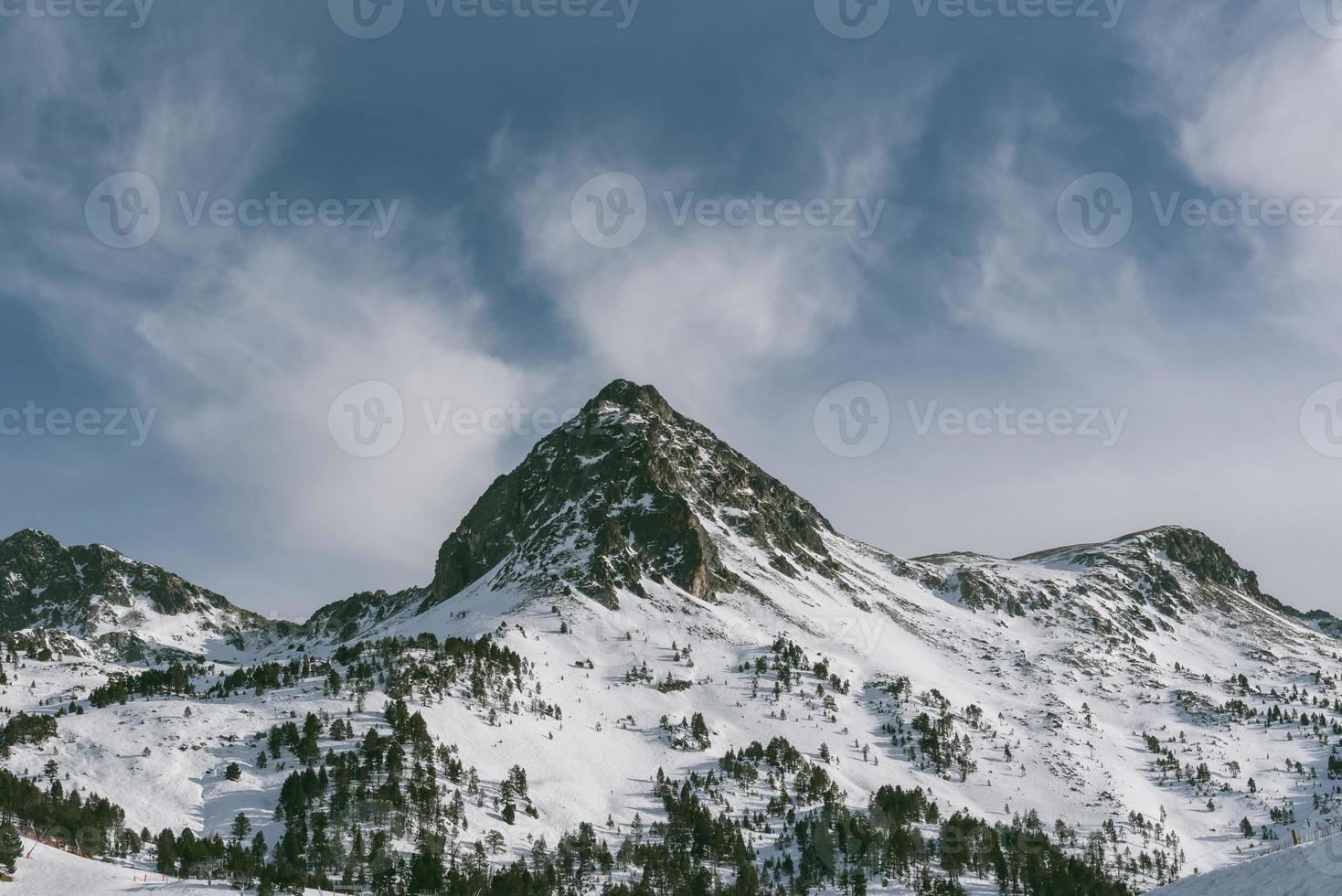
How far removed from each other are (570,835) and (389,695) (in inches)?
1763

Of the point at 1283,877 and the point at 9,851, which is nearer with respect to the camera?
the point at 1283,877

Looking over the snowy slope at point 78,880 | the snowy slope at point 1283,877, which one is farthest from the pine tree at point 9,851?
the snowy slope at point 1283,877

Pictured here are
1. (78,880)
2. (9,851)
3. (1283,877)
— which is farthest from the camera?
(78,880)

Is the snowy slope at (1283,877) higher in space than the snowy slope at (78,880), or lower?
higher

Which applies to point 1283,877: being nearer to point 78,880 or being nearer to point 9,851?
point 78,880

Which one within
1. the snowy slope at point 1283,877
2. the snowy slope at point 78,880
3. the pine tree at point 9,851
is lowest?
the snowy slope at point 78,880

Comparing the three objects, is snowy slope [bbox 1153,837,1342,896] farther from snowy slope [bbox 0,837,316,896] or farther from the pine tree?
the pine tree

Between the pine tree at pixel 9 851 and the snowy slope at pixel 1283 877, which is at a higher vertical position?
the snowy slope at pixel 1283 877

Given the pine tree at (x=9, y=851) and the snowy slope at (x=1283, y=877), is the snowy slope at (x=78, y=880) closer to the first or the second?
the pine tree at (x=9, y=851)

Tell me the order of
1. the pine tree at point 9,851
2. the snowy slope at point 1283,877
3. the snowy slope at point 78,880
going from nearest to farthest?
the snowy slope at point 1283,877
the snowy slope at point 78,880
the pine tree at point 9,851

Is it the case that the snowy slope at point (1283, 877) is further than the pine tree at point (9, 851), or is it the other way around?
the pine tree at point (9, 851)

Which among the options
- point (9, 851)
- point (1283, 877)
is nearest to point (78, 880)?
point (9, 851)

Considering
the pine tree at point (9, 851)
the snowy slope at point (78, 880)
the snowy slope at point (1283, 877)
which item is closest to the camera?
the snowy slope at point (1283, 877)

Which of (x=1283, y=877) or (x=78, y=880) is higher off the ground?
(x=1283, y=877)
